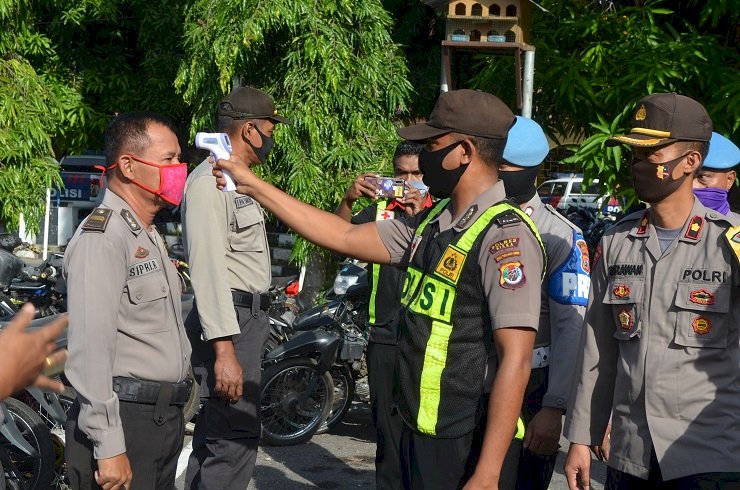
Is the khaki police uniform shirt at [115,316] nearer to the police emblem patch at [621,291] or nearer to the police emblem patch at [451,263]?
the police emblem patch at [451,263]

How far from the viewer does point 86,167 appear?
19500 mm

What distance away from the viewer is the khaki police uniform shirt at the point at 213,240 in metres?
4.28

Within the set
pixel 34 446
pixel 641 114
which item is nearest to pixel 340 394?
pixel 34 446

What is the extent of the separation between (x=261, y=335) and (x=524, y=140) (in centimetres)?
164

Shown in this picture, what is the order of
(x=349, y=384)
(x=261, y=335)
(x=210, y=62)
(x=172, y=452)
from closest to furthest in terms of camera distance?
(x=172, y=452), (x=261, y=335), (x=349, y=384), (x=210, y=62)

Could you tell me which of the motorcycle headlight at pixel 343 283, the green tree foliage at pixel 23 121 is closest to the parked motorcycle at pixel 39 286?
the green tree foliage at pixel 23 121

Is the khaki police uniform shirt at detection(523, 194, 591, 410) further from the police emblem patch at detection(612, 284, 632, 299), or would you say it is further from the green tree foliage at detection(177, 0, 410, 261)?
the green tree foliage at detection(177, 0, 410, 261)

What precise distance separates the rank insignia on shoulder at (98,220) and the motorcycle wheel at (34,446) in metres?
2.16

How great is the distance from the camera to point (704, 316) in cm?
303

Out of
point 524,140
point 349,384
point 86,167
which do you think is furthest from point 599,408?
point 86,167

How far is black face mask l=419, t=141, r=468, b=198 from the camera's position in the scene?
303 centimetres

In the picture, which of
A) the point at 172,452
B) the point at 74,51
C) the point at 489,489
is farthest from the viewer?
the point at 74,51

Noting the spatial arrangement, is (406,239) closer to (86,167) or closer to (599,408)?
(599,408)

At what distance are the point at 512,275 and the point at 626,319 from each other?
56cm
